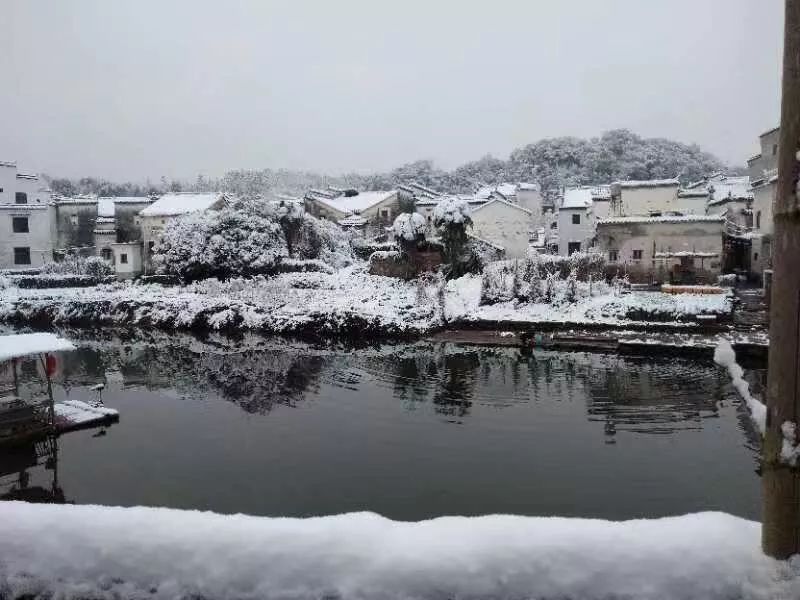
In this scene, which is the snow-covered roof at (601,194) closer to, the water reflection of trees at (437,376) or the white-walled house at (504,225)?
the white-walled house at (504,225)

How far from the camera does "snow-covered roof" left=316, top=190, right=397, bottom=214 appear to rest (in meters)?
36.4

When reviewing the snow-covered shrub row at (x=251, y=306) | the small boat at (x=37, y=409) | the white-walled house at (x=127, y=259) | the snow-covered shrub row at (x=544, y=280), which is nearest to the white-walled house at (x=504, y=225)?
the snow-covered shrub row at (x=544, y=280)

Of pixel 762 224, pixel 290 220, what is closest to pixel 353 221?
pixel 290 220

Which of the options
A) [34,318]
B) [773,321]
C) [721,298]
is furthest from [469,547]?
[34,318]

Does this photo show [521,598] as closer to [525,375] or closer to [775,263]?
[775,263]

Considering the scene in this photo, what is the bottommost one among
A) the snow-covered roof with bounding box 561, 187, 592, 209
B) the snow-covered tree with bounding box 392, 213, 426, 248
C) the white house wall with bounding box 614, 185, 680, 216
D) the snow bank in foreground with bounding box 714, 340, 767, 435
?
the snow bank in foreground with bounding box 714, 340, 767, 435

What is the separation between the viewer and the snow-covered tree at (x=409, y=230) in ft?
81.1

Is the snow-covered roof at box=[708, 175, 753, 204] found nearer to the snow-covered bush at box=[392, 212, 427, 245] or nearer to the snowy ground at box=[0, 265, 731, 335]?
the snowy ground at box=[0, 265, 731, 335]

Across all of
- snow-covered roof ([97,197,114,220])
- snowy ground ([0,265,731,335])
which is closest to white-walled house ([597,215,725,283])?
snowy ground ([0,265,731,335])

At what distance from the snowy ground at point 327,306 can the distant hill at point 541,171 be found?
73.2ft

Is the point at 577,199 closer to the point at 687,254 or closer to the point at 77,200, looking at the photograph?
the point at 687,254

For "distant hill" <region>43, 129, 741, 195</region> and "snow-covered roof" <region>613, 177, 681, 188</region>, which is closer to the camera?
"snow-covered roof" <region>613, 177, 681, 188</region>

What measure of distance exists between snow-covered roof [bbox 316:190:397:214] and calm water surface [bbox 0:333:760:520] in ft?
75.3

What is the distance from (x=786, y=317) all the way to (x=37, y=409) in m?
10.2
